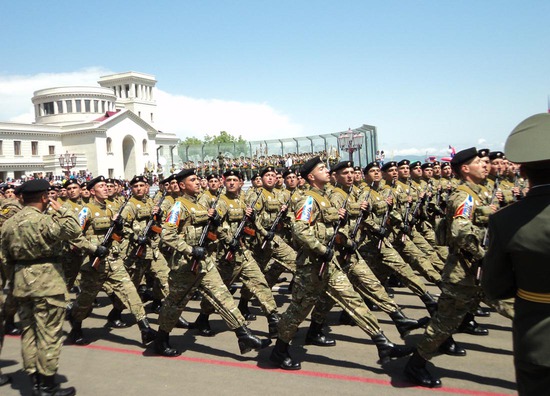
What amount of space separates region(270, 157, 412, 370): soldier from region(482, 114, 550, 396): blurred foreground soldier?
2.64m

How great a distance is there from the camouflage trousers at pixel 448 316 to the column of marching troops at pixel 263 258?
0.4 inches

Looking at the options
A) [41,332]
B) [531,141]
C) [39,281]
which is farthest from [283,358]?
[531,141]

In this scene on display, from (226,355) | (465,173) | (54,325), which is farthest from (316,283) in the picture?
(54,325)

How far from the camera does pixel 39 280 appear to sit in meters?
4.80

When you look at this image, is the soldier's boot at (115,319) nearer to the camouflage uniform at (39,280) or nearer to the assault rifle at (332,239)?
the camouflage uniform at (39,280)

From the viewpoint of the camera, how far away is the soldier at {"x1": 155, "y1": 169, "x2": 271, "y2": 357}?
5531 millimetres

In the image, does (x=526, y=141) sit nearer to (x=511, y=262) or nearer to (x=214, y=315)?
(x=511, y=262)

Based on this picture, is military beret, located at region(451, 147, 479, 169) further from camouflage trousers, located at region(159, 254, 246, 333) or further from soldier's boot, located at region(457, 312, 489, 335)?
camouflage trousers, located at region(159, 254, 246, 333)

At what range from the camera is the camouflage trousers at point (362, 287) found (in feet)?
18.5

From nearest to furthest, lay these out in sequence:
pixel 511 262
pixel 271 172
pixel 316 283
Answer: pixel 511 262, pixel 316 283, pixel 271 172

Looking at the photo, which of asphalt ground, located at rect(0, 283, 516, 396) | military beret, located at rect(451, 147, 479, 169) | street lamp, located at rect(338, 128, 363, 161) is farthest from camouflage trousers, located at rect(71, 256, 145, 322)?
street lamp, located at rect(338, 128, 363, 161)

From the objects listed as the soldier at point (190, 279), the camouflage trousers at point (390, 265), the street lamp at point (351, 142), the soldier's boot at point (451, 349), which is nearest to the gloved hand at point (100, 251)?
the soldier at point (190, 279)

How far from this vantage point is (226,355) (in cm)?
578

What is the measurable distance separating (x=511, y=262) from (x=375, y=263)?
188 inches
